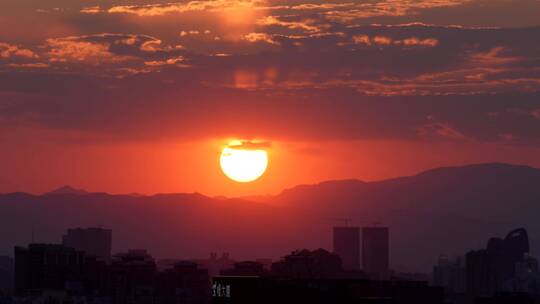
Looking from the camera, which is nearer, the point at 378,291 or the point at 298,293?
the point at 298,293

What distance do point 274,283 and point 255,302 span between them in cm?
305

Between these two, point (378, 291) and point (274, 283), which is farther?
point (378, 291)

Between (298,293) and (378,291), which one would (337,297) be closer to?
(298,293)

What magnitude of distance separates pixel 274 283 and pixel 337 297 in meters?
4.60

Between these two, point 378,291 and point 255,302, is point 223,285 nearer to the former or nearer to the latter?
point 255,302

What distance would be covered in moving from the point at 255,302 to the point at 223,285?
2.80 meters

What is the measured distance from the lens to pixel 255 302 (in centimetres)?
11919

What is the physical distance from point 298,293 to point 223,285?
17.6 feet

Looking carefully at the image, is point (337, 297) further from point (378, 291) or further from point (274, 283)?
point (378, 291)

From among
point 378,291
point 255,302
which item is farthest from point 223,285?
point 378,291

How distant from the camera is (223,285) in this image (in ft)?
395

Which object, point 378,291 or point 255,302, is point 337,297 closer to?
point 255,302

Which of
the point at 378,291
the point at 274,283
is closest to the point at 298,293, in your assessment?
the point at 274,283

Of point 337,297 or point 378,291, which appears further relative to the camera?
point 378,291
